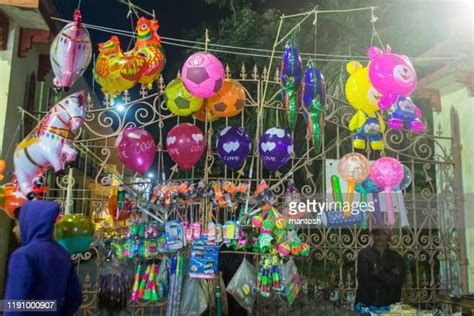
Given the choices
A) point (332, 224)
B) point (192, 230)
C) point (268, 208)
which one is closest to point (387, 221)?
point (332, 224)

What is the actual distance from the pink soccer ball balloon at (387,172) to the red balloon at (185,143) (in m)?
1.76

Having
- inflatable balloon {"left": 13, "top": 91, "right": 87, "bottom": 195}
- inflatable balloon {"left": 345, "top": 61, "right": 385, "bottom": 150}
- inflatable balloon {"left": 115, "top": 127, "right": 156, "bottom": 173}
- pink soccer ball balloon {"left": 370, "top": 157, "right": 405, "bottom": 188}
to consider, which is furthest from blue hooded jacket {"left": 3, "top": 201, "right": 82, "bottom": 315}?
pink soccer ball balloon {"left": 370, "top": 157, "right": 405, "bottom": 188}

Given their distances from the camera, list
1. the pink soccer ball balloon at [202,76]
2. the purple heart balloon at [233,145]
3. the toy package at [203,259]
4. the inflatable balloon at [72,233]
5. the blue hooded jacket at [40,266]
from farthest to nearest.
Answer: the purple heart balloon at [233,145]
the pink soccer ball balloon at [202,76]
the toy package at [203,259]
the inflatable balloon at [72,233]
the blue hooded jacket at [40,266]

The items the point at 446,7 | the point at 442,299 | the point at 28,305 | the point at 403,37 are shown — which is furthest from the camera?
the point at 403,37

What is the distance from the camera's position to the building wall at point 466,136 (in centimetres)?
540

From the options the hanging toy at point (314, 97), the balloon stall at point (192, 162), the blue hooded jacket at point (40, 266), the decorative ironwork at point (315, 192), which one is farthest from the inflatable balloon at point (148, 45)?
the blue hooded jacket at point (40, 266)

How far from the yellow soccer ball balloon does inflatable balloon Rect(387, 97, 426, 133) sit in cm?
16

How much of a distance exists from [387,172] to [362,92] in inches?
33.7

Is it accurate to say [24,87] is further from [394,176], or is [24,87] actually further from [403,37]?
[403,37]

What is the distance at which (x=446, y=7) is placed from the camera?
571cm

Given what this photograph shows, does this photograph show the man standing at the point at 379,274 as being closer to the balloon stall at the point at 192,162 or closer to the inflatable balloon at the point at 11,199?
the balloon stall at the point at 192,162

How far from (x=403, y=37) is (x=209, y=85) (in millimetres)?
5383

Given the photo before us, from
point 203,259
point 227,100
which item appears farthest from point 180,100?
point 203,259

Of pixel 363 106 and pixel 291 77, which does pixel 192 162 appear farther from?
pixel 363 106
